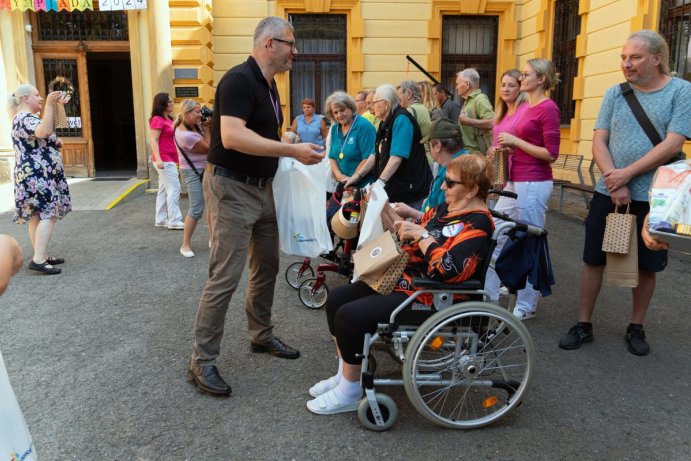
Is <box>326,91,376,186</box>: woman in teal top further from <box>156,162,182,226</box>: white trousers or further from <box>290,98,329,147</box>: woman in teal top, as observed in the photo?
<box>290,98,329,147</box>: woman in teal top

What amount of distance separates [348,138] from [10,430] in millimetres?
4168

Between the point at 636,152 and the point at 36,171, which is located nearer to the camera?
the point at 636,152

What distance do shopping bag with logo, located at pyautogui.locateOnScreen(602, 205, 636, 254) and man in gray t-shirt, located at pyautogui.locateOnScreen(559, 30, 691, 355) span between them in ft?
0.39

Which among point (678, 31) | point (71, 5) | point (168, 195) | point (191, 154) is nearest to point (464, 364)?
point (191, 154)

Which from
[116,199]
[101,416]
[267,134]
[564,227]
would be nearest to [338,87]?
[116,199]

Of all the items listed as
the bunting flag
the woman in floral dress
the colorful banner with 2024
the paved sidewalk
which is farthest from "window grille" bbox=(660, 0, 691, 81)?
the bunting flag

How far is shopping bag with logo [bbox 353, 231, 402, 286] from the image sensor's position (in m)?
2.74

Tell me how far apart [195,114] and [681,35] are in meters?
6.37

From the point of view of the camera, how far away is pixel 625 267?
3.46m

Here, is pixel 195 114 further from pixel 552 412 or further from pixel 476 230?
pixel 552 412

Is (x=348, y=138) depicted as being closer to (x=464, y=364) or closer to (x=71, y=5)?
(x=464, y=364)

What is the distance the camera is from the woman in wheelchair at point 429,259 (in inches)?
104

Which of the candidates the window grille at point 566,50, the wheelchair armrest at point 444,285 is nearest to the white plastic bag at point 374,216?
the wheelchair armrest at point 444,285

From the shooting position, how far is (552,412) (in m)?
2.93
